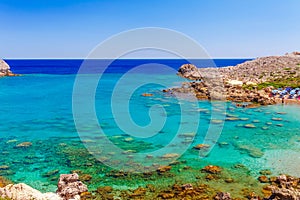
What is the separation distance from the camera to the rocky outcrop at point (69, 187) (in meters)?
16.1

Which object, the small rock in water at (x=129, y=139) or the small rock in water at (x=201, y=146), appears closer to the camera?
the small rock in water at (x=201, y=146)

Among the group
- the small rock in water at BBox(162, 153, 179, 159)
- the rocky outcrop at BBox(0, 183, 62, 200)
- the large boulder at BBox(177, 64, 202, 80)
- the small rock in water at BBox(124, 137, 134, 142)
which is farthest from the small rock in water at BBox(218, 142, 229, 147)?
the large boulder at BBox(177, 64, 202, 80)

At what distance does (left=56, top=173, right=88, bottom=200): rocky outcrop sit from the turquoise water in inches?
60.7

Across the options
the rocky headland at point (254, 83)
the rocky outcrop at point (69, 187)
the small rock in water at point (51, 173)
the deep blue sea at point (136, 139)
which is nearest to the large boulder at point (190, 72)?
the rocky headland at point (254, 83)

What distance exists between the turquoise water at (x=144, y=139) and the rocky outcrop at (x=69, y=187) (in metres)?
1.54

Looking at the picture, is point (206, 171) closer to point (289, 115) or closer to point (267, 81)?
point (289, 115)

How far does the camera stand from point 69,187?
16.6 meters

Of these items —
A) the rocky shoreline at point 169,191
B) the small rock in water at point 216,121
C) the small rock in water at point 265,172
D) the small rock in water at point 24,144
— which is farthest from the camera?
the small rock in water at point 216,121

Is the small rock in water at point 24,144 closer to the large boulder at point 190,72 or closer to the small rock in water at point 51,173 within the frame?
the small rock in water at point 51,173

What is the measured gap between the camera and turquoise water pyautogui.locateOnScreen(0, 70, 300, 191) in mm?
21922

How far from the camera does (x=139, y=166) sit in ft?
71.7

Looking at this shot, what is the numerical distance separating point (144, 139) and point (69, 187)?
44.0ft

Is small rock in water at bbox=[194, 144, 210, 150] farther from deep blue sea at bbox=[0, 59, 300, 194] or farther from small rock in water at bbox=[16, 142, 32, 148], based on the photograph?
small rock in water at bbox=[16, 142, 32, 148]

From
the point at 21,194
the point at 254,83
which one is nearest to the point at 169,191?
the point at 21,194
